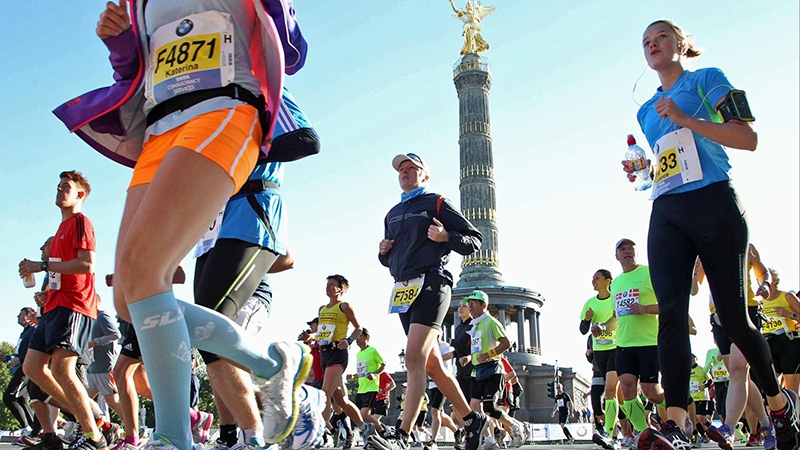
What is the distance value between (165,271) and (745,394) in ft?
17.6

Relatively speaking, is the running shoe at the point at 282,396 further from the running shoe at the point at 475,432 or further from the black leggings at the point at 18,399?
the black leggings at the point at 18,399

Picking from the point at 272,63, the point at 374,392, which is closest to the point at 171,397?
the point at 272,63

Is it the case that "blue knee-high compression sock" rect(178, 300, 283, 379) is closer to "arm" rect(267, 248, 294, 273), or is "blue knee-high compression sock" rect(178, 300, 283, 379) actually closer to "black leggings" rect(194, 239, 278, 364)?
"black leggings" rect(194, 239, 278, 364)

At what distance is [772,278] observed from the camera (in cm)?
865

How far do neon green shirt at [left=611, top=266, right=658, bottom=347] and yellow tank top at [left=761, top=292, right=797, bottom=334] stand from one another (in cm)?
206

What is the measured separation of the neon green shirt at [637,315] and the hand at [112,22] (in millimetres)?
5472

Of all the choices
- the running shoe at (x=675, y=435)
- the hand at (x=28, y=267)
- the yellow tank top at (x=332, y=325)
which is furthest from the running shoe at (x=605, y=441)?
the hand at (x=28, y=267)

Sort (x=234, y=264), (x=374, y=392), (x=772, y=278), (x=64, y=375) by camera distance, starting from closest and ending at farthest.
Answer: (x=234, y=264) < (x=64, y=375) < (x=772, y=278) < (x=374, y=392)

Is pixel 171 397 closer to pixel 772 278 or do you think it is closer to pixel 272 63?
pixel 272 63

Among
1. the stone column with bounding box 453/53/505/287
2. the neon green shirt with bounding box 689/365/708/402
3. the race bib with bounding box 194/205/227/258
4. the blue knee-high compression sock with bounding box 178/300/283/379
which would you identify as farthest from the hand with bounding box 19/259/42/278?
the stone column with bounding box 453/53/505/287

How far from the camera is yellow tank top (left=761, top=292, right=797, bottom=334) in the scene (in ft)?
27.7

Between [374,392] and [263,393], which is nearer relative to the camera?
[263,393]

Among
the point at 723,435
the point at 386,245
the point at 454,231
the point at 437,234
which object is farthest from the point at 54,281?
the point at 723,435

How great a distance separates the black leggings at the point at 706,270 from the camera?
12.2 ft
